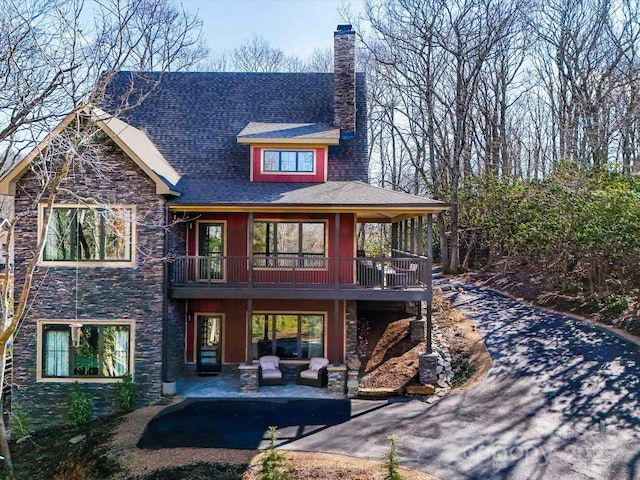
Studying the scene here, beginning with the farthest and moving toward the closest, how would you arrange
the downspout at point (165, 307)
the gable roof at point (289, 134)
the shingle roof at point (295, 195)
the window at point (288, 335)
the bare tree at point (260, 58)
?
1. the bare tree at point (260, 58)
2. the gable roof at point (289, 134)
3. the window at point (288, 335)
4. the shingle roof at point (295, 195)
5. the downspout at point (165, 307)

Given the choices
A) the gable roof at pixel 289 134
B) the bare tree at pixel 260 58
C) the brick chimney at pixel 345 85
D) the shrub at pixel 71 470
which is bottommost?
the shrub at pixel 71 470

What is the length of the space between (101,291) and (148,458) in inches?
199

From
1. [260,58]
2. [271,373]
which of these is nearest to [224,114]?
[271,373]

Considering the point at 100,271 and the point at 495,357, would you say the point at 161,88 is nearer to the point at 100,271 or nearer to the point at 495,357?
the point at 100,271

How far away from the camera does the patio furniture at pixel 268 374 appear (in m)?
13.1

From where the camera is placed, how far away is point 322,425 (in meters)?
10.5

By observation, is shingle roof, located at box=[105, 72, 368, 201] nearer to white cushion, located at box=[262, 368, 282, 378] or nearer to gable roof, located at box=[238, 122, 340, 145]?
gable roof, located at box=[238, 122, 340, 145]

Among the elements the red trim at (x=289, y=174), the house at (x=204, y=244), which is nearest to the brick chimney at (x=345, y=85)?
the house at (x=204, y=244)

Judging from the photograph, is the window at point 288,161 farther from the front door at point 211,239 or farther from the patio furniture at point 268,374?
the patio furniture at point 268,374

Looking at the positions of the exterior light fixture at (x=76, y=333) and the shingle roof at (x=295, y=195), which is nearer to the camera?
the exterior light fixture at (x=76, y=333)

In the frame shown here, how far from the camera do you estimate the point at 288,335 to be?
14.7m

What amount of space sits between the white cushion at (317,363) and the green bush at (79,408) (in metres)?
6.05

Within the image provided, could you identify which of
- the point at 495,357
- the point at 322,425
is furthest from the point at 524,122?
the point at 322,425

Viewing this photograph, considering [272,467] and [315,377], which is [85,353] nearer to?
[315,377]
